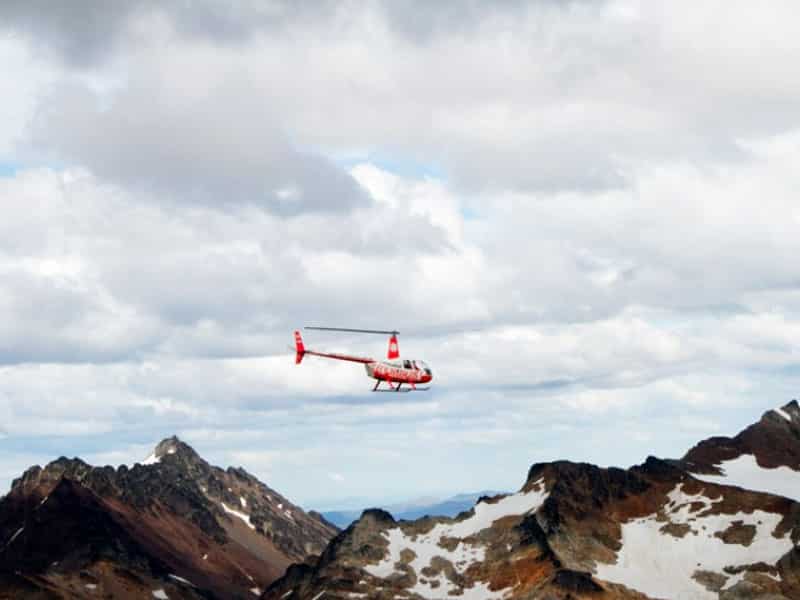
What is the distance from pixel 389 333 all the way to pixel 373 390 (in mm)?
9574

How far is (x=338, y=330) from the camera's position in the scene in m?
179

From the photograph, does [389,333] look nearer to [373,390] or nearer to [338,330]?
[373,390]

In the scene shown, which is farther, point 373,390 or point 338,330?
point 373,390

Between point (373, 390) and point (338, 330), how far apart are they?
781 inches

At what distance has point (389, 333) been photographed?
199250mm

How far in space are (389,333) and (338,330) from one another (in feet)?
71.4

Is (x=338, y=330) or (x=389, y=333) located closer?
(x=338, y=330)

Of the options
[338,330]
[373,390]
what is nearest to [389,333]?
[373,390]

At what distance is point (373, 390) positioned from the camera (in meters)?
196
